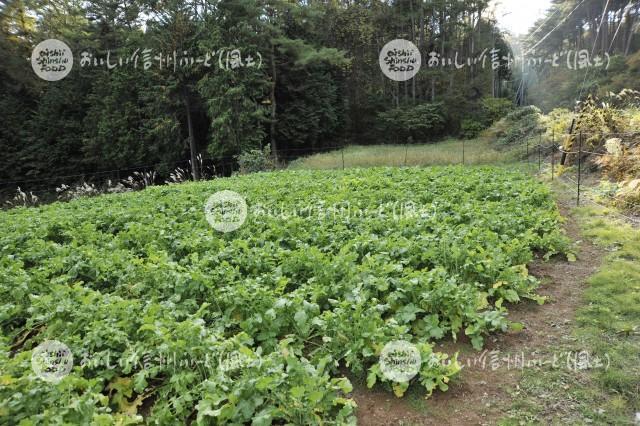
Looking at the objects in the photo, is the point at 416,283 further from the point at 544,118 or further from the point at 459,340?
the point at 544,118

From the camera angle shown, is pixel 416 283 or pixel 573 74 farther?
pixel 573 74

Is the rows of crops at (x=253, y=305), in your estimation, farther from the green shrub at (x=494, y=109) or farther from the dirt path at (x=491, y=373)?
the green shrub at (x=494, y=109)

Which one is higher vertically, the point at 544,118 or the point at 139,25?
the point at 139,25

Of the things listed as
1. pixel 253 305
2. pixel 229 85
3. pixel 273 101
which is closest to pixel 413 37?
pixel 273 101

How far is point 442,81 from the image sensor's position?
32.4 meters

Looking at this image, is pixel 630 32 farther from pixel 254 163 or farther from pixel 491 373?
pixel 491 373

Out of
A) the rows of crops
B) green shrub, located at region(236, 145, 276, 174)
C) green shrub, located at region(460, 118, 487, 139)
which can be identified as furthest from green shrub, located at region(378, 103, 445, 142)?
the rows of crops

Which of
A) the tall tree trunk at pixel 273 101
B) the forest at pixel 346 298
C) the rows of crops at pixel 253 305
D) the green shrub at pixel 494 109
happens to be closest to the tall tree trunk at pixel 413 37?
the green shrub at pixel 494 109

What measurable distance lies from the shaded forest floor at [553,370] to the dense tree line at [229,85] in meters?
20.1

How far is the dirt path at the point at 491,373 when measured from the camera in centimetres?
319

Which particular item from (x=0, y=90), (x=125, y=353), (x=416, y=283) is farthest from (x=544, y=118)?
(x=0, y=90)

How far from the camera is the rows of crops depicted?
3.00 m

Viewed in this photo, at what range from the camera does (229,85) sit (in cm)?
2325

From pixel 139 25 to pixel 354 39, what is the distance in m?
14.2
